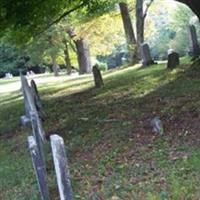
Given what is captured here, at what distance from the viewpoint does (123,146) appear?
10.5 metres

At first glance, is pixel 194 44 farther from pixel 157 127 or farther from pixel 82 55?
pixel 82 55

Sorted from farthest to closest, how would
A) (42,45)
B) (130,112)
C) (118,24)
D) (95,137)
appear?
1. (118,24)
2. (42,45)
3. (130,112)
4. (95,137)

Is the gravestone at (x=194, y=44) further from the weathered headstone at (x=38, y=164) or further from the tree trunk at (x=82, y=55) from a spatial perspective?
the tree trunk at (x=82, y=55)

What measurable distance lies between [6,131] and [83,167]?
21.1 feet

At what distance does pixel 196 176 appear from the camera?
8016 mm

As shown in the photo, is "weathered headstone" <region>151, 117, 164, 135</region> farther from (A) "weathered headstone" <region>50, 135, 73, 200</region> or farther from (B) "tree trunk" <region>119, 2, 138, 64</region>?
(B) "tree trunk" <region>119, 2, 138, 64</region>

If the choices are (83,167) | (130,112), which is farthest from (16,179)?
(130,112)

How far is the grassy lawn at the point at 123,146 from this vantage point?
26.7 feet

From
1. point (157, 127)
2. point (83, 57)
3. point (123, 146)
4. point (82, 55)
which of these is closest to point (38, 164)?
point (123, 146)

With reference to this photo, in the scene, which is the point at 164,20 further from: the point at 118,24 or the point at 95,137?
the point at 95,137

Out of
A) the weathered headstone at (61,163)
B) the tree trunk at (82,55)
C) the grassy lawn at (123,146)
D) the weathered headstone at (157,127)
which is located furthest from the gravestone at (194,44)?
the weathered headstone at (61,163)

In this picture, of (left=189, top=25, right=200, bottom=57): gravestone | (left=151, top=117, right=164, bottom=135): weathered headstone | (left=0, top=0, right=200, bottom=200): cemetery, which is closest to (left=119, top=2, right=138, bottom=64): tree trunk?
(left=189, top=25, right=200, bottom=57): gravestone

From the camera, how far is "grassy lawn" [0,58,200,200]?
812 centimetres

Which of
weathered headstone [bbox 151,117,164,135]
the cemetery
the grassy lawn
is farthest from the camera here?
weathered headstone [bbox 151,117,164,135]
